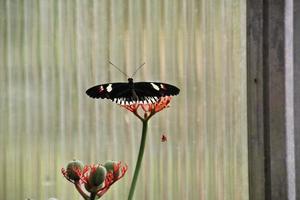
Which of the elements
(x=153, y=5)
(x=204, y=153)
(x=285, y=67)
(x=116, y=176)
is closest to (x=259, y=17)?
(x=285, y=67)

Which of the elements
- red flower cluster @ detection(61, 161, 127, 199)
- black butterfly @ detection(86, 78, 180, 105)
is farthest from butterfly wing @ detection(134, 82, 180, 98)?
red flower cluster @ detection(61, 161, 127, 199)

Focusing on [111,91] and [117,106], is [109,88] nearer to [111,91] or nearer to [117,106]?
[111,91]

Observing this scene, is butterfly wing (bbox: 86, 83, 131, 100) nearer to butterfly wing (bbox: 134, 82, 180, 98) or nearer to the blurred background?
butterfly wing (bbox: 134, 82, 180, 98)

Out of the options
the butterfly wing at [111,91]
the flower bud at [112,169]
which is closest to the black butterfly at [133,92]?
the butterfly wing at [111,91]

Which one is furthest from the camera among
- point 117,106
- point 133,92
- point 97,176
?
point 117,106

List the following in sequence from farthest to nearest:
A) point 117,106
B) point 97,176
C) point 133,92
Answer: point 117,106, point 133,92, point 97,176

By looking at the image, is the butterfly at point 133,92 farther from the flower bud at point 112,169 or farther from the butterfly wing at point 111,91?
the flower bud at point 112,169

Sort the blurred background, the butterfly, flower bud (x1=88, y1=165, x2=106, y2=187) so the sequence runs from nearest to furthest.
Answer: flower bud (x1=88, y1=165, x2=106, y2=187) < the butterfly < the blurred background

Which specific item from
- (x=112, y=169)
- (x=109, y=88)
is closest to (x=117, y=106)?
(x=109, y=88)
